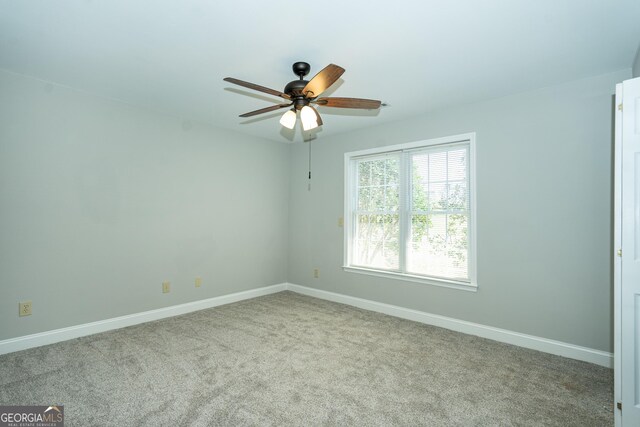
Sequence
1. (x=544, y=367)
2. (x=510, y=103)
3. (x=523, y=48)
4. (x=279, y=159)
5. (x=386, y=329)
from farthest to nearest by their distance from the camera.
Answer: (x=279, y=159), (x=386, y=329), (x=510, y=103), (x=544, y=367), (x=523, y=48)

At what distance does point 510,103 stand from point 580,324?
2.14 metres

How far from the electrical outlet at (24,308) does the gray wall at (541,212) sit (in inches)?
152

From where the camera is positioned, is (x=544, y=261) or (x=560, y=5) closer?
(x=560, y=5)

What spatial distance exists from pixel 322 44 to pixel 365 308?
10.6 ft

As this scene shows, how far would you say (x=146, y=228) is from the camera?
12.4ft

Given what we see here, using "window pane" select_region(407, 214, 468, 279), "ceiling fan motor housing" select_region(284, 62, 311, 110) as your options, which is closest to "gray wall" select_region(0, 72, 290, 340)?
"ceiling fan motor housing" select_region(284, 62, 311, 110)

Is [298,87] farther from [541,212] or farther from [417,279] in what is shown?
[417,279]

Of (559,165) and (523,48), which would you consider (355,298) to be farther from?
(523,48)

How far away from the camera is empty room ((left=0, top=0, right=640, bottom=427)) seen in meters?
2.06

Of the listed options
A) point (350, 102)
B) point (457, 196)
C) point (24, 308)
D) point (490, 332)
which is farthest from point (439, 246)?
point (24, 308)

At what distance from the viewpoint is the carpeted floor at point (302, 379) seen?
204cm

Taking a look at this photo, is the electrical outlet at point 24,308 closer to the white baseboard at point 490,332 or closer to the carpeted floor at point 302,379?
the carpeted floor at point 302,379

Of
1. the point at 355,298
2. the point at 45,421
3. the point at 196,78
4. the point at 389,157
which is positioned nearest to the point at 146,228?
the point at 196,78

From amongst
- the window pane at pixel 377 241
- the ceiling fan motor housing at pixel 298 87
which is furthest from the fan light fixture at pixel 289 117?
the window pane at pixel 377 241
